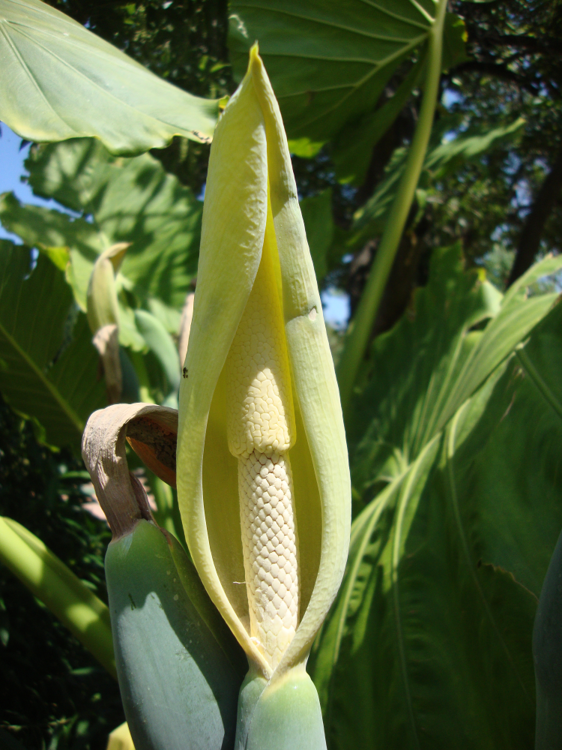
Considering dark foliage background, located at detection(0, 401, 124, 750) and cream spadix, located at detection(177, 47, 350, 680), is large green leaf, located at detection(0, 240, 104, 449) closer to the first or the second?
dark foliage background, located at detection(0, 401, 124, 750)

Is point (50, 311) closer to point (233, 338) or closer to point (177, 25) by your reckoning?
point (177, 25)

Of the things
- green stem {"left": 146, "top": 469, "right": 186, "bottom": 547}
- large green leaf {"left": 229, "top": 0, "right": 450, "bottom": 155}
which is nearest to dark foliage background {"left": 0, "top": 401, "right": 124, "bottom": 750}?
green stem {"left": 146, "top": 469, "right": 186, "bottom": 547}

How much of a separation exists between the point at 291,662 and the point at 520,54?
160cm

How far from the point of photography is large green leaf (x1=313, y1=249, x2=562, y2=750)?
60 centimetres

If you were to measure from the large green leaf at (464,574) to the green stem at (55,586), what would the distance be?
30 centimetres

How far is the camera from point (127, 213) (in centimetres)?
139

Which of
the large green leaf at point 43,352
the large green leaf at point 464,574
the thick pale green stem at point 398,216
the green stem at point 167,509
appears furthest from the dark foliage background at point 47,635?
the thick pale green stem at point 398,216

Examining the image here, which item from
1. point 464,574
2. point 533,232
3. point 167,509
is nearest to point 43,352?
point 167,509

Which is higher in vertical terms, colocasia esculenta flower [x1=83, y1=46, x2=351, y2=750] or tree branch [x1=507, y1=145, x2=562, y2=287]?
tree branch [x1=507, y1=145, x2=562, y2=287]

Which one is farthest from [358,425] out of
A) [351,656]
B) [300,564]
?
[300,564]

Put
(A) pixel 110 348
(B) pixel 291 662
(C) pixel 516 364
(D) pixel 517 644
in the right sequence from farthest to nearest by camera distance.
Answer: (A) pixel 110 348 < (C) pixel 516 364 < (D) pixel 517 644 < (B) pixel 291 662

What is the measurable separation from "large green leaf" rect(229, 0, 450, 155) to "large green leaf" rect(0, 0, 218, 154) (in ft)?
1.67

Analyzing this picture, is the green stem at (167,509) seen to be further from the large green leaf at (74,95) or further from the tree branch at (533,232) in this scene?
the tree branch at (533,232)

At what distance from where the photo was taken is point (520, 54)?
4.72 feet
